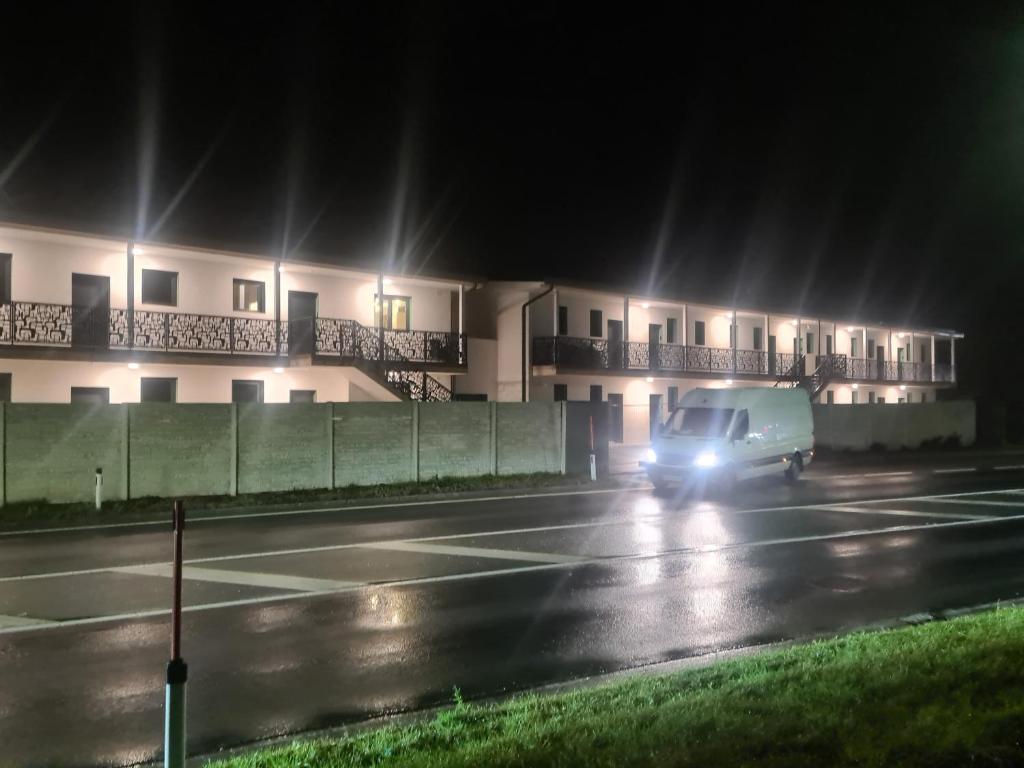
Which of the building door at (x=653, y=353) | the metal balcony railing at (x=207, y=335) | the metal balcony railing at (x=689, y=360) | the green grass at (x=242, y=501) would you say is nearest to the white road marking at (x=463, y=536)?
the green grass at (x=242, y=501)

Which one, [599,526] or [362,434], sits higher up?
[362,434]

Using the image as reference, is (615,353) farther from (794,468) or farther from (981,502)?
(981,502)

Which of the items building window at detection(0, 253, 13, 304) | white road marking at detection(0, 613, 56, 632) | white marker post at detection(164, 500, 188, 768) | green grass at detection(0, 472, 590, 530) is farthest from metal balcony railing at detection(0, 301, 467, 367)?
white marker post at detection(164, 500, 188, 768)

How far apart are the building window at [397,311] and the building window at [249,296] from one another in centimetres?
405

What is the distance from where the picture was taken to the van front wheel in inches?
923

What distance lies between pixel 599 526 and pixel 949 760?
11.0 metres

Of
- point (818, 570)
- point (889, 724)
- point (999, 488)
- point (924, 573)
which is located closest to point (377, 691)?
point (889, 724)

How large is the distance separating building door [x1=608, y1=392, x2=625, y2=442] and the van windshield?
52.2ft

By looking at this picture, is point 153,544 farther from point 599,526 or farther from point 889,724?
point 889,724

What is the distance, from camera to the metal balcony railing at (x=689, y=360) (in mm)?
35656

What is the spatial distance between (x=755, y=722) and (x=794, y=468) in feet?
63.2

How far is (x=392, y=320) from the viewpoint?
1247 inches

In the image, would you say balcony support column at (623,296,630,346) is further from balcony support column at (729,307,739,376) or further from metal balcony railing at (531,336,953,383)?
balcony support column at (729,307,739,376)

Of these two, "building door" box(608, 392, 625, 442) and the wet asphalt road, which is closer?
Answer: the wet asphalt road
